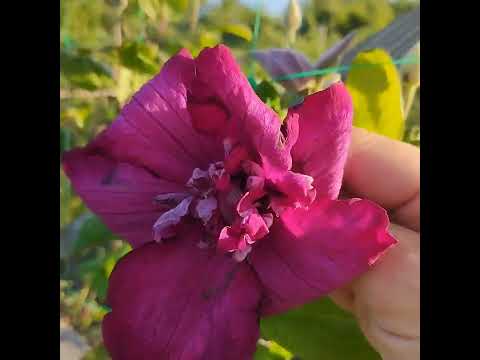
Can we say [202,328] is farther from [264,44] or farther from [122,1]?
[264,44]

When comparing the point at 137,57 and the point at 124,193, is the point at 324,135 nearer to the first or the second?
the point at 124,193

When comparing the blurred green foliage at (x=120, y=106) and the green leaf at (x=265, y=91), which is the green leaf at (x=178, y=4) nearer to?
the blurred green foliage at (x=120, y=106)

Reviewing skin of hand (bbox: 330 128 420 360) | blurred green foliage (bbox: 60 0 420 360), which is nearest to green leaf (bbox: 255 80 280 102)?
blurred green foliage (bbox: 60 0 420 360)

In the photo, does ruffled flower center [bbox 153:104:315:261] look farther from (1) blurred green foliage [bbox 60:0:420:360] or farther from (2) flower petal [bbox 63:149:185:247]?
(1) blurred green foliage [bbox 60:0:420:360]

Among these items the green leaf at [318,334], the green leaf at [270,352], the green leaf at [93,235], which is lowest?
the green leaf at [270,352]

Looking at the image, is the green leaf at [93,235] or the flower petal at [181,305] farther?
the green leaf at [93,235]

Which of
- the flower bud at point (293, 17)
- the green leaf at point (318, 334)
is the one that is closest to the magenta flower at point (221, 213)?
the green leaf at point (318, 334)
